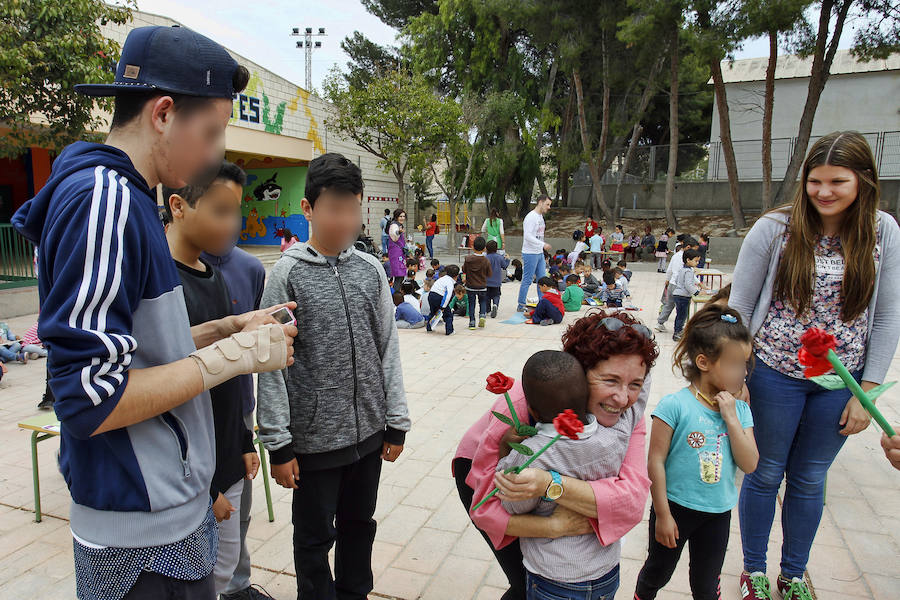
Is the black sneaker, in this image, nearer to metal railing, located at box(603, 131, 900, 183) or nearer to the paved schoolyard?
the paved schoolyard

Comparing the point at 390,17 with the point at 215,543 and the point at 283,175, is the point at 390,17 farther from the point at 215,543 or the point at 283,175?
the point at 215,543

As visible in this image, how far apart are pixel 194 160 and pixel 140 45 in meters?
0.27

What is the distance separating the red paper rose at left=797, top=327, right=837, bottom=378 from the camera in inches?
63.4

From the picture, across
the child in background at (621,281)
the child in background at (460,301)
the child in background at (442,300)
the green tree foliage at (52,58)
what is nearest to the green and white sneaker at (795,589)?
the child in background at (442,300)

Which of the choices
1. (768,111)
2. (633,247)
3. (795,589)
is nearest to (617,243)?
(633,247)

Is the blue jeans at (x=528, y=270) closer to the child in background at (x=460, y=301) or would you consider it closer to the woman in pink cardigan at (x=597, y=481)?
the child in background at (x=460, y=301)

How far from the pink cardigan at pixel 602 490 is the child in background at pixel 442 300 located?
Answer: 6441 mm

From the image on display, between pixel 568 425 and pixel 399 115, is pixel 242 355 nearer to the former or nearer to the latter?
pixel 568 425

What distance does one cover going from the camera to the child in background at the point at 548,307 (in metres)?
9.27

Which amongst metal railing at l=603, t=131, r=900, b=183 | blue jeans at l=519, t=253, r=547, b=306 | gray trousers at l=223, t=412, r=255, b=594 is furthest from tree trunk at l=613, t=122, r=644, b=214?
gray trousers at l=223, t=412, r=255, b=594

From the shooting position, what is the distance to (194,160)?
53.4 inches

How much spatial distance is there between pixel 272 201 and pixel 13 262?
12.9 metres

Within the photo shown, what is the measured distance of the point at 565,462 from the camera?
1.69 m

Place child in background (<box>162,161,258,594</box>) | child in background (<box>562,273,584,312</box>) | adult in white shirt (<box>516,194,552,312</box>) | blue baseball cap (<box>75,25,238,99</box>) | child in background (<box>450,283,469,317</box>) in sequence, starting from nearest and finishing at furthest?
blue baseball cap (<box>75,25,238,99</box>)
child in background (<box>162,161,258,594</box>)
child in background (<box>450,283,469,317</box>)
adult in white shirt (<box>516,194,552,312</box>)
child in background (<box>562,273,584,312</box>)
